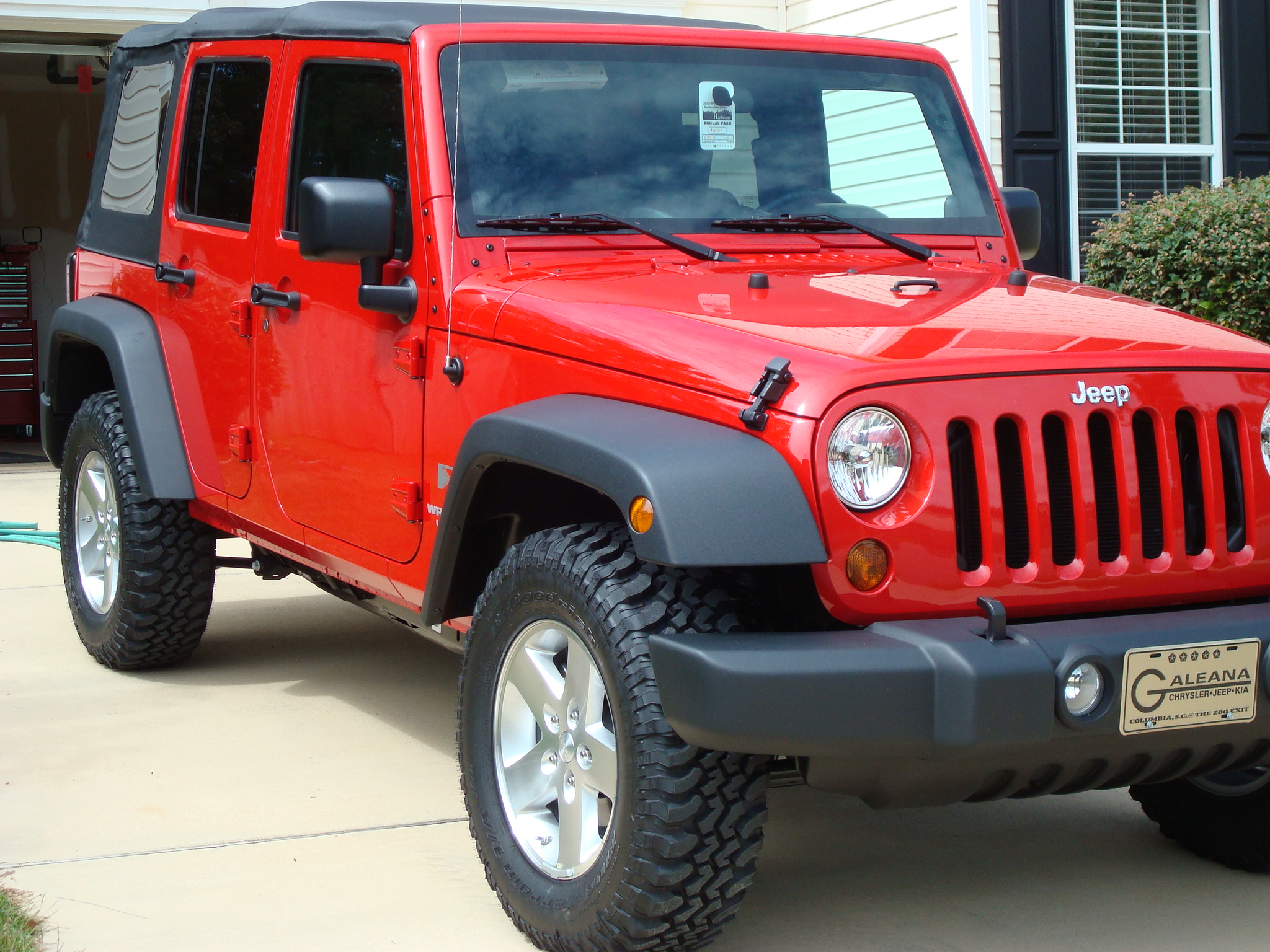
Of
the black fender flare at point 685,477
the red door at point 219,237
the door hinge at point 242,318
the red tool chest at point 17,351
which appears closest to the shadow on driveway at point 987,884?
the black fender flare at point 685,477

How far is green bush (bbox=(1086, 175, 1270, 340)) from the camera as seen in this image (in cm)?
806

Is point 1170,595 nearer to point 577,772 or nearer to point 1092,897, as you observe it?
point 1092,897

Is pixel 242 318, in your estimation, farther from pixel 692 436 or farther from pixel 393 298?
pixel 692 436

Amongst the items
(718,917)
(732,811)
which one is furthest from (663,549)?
(718,917)

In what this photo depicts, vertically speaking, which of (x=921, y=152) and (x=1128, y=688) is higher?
(x=921, y=152)

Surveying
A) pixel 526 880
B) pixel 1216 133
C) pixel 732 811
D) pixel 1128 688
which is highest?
pixel 1216 133

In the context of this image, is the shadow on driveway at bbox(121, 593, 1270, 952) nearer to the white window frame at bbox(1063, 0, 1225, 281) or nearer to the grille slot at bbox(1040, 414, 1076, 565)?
the grille slot at bbox(1040, 414, 1076, 565)

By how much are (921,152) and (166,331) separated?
241 centimetres

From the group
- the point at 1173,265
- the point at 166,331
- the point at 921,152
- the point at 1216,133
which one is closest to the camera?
the point at 921,152

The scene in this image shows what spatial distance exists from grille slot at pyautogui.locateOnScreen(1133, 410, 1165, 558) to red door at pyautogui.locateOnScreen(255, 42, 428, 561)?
1.60 metres

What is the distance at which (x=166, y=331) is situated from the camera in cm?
486

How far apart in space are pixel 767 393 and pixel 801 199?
1.42m

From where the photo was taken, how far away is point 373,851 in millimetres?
3518

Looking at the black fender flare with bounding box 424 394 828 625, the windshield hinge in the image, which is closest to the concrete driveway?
the black fender flare with bounding box 424 394 828 625
